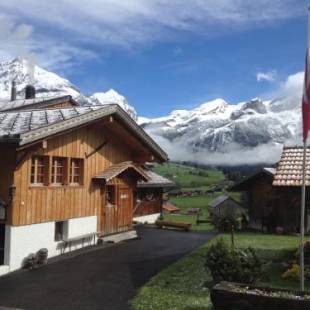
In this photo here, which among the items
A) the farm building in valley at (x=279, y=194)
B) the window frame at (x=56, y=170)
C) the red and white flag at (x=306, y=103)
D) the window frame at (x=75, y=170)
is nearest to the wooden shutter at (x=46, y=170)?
the window frame at (x=56, y=170)

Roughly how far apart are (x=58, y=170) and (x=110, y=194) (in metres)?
4.09

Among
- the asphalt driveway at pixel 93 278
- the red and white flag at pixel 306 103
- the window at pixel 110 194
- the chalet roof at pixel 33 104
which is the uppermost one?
the chalet roof at pixel 33 104

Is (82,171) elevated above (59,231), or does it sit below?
above

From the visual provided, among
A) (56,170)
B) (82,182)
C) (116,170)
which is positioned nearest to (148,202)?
(116,170)

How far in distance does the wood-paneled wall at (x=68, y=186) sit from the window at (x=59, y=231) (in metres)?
0.48

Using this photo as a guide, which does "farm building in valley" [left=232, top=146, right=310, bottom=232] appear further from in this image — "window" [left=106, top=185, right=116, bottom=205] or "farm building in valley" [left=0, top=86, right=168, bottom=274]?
"window" [left=106, top=185, right=116, bottom=205]

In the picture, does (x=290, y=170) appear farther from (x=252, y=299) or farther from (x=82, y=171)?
(x=252, y=299)

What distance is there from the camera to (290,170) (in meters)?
17.9

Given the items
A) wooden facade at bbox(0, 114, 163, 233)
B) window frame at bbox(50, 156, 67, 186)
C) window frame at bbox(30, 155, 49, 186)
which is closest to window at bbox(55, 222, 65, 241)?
wooden facade at bbox(0, 114, 163, 233)

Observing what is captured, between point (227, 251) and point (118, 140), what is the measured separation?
11154mm

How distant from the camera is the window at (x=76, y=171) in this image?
19.7 meters

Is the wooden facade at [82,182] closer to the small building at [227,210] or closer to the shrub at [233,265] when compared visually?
the small building at [227,210]

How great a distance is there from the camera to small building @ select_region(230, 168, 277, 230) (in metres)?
31.0

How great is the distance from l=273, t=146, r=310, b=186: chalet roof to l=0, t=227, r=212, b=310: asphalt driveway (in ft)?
15.5
